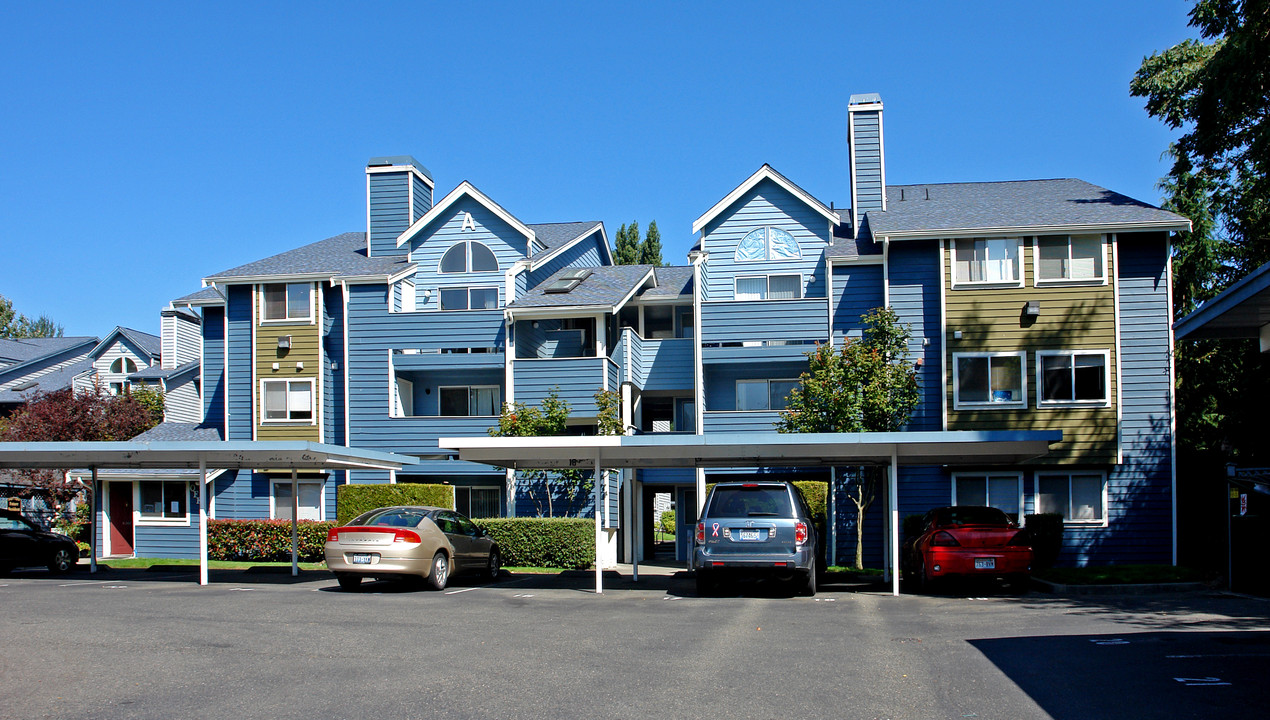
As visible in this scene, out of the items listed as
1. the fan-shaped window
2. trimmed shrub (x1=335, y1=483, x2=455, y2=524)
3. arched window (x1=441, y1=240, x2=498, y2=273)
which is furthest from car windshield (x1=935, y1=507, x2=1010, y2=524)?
the fan-shaped window

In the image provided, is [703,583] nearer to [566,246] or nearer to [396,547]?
[396,547]

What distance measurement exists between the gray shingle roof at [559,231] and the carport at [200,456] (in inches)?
494

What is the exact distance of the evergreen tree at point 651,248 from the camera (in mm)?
58594

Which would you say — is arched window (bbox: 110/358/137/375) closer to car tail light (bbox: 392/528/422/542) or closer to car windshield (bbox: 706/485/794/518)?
car tail light (bbox: 392/528/422/542)

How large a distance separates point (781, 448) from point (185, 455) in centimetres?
1104

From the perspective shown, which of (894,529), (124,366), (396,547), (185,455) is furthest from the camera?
(124,366)

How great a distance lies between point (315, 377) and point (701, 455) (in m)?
14.9

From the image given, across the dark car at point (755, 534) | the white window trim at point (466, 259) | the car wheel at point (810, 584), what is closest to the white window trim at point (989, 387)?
the car wheel at point (810, 584)

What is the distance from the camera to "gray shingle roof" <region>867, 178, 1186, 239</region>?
84.4 ft

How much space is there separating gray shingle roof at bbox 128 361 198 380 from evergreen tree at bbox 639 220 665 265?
24802 mm

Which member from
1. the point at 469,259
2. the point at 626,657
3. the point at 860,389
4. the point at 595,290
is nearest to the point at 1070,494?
the point at 860,389

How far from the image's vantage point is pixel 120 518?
109ft

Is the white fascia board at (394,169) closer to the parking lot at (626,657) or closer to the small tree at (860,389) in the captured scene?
the small tree at (860,389)

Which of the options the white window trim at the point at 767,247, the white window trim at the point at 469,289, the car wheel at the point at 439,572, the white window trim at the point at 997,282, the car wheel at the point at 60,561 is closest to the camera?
the car wheel at the point at 439,572
